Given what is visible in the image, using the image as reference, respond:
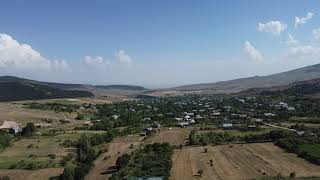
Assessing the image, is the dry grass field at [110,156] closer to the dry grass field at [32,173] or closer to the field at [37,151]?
the dry grass field at [32,173]

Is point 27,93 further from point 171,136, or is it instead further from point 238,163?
point 238,163

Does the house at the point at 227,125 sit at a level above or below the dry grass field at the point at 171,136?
above

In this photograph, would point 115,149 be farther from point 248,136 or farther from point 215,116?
point 215,116

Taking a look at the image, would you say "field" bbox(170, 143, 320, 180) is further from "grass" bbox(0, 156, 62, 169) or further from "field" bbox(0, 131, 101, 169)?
"field" bbox(0, 131, 101, 169)

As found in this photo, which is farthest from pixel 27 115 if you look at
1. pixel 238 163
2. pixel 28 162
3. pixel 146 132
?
pixel 238 163

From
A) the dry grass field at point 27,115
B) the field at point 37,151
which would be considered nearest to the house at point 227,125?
the field at point 37,151

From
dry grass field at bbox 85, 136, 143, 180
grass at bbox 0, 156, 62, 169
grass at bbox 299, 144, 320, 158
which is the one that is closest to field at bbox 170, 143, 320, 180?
grass at bbox 299, 144, 320, 158
